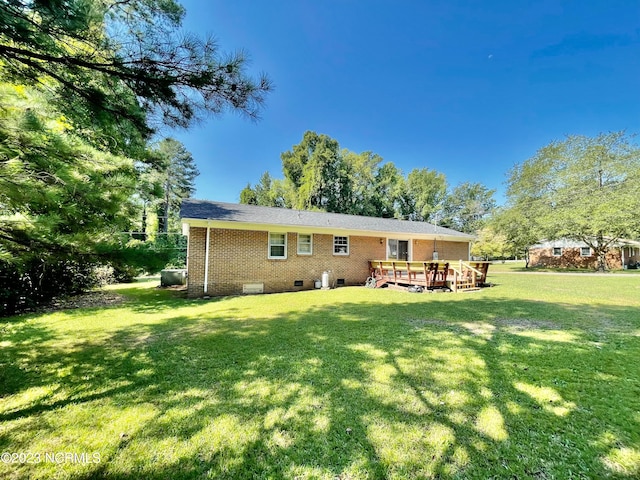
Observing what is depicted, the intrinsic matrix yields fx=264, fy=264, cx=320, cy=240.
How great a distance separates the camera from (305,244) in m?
12.5

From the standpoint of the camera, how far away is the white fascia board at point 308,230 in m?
10.1

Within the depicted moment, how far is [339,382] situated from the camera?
10.7ft

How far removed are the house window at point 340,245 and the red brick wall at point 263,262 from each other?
20 centimetres

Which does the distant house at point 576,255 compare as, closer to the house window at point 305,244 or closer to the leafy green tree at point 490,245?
the leafy green tree at point 490,245

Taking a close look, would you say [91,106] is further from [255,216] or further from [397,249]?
[397,249]

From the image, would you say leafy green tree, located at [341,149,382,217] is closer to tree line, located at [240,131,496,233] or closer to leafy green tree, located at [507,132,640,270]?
tree line, located at [240,131,496,233]

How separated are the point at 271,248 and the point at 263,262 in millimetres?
721

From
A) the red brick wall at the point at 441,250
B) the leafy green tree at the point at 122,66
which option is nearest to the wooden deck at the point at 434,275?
the red brick wall at the point at 441,250

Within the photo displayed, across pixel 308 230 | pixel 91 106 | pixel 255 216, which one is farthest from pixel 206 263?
pixel 91 106

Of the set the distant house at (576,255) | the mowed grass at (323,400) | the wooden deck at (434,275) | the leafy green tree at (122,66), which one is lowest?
the mowed grass at (323,400)

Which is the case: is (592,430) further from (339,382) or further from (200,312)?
(200,312)

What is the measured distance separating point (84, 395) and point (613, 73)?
23.6 metres

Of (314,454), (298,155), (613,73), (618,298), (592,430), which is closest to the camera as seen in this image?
(314,454)

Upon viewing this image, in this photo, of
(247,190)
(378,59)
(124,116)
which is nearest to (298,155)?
(247,190)
